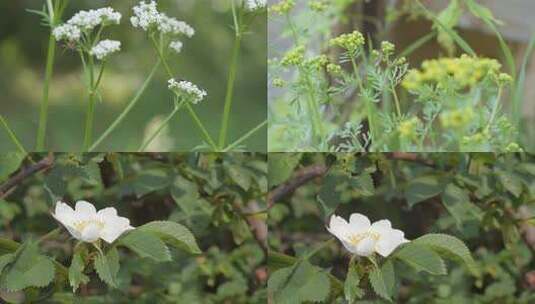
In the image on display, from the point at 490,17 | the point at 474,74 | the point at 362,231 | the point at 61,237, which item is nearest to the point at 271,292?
the point at 362,231

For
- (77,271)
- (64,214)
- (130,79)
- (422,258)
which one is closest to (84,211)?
(64,214)

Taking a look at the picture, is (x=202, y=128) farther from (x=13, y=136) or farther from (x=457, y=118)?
(x=457, y=118)

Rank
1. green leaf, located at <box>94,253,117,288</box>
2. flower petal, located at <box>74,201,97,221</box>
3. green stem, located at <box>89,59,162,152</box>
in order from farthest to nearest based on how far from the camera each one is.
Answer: green stem, located at <box>89,59,162,152</box>, flower petal, located at <box>74,201,97,221</box>, green leaf, located at <box>94,253,117,288</box>

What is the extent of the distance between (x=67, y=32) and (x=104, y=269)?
1.43 ft

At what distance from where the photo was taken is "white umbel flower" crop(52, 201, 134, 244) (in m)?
1.53

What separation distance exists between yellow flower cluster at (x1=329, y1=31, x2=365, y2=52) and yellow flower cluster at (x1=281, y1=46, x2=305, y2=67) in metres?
0.07

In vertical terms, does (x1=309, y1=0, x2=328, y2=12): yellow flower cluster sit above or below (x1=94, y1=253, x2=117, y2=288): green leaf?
above

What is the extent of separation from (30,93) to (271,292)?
571mm

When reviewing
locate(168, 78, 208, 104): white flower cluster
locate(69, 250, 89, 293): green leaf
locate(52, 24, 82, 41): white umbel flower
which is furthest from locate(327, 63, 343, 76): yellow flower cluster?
A: locate(69, 250, 89, 293): green leaf

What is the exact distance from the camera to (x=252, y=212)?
183cm

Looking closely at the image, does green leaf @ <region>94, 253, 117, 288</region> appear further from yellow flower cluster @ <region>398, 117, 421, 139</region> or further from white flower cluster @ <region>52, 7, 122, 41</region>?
yellow flower cluster @ <region>398, 117, 421, 139</region>

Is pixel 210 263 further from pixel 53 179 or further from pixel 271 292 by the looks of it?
pixel 53 179

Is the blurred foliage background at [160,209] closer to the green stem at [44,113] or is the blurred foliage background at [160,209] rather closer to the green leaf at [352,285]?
the green stem at [44,113]

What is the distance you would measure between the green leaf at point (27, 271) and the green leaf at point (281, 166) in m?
0.44
